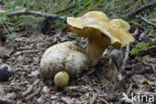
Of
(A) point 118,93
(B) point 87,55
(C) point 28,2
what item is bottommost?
(A) point 118,93

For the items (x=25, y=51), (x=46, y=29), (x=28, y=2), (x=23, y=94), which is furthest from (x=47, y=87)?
(x=28, y=2)

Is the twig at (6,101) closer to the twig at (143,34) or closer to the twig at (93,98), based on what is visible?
the twig at (93,98)

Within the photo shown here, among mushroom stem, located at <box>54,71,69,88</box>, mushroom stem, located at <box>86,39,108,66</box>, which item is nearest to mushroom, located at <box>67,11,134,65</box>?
mushroom stem, located at <box>86,39,108,66</box>

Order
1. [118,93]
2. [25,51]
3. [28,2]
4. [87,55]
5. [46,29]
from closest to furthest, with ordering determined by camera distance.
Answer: [118,93] → [87,55] → [25,51] → [46,29] → [28,2]

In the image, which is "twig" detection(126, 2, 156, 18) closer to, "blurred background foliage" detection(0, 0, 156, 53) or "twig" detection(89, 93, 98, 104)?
"blurred background foliage" detection(0, 0, 156, 53)

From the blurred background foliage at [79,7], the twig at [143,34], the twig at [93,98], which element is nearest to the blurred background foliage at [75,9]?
the blurred background foliage at [79,7]

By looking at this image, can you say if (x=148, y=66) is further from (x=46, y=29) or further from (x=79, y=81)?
(x=46, y=29)
